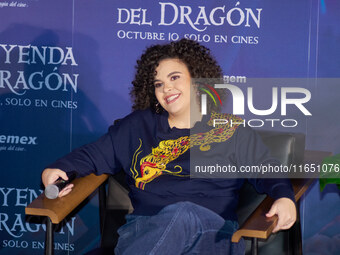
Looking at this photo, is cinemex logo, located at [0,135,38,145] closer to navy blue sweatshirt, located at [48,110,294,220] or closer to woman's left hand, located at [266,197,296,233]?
navy blue sweatshirt, located at [48,110,294,220]

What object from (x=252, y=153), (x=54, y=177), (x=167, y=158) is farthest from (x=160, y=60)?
(x=54, y=177)

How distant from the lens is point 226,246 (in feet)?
6.79

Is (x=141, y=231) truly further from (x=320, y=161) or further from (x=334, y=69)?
(x=334, y=69)

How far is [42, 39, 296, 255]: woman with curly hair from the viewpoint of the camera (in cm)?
205

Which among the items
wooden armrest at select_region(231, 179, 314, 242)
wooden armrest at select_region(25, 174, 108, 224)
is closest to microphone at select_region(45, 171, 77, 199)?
wooden armrest at select_region(25, 174, 108, 224)

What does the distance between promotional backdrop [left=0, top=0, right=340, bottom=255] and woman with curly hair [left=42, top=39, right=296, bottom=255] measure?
1.56ft

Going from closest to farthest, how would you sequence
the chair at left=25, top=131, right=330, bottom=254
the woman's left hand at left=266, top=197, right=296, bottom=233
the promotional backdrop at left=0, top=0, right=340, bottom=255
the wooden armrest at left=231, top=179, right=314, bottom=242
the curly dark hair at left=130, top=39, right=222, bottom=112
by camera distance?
the wooden armrest at left=231, top=179, right=314, bottom=242, the woman's left hand at left=266, top=197, right=296, bottom=233, the chair at left=25, top=131, right=330, bottom=254, the curly dark hair at left=130, top=39, right=222, bottom=112, the promotional backdrop at left=0, top=0, right=340, bottom=255

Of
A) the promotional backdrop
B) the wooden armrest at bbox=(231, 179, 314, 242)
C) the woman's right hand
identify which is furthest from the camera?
the promotional backdrop

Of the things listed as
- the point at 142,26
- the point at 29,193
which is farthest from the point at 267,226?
the point at 29,193

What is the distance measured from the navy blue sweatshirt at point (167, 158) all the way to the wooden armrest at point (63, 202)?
5 centimetres

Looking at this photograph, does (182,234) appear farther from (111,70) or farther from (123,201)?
(111,70)

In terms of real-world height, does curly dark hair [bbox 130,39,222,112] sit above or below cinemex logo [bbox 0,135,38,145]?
above

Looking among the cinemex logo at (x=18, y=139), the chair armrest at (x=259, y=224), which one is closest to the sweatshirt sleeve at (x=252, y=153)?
the chair armrest at (x=259, y=224)

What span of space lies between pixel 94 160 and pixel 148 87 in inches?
17.7
